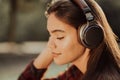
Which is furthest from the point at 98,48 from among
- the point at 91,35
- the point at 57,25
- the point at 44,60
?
the point at 44,60

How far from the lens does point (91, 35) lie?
1.85m

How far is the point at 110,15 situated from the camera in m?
11.0

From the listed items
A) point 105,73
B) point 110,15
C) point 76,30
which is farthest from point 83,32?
point 110,15

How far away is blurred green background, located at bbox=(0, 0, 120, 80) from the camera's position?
9172 mm

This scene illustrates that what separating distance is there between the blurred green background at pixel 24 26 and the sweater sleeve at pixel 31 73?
614 cm

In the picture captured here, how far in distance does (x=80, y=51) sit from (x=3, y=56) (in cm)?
707

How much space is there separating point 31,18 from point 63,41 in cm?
940

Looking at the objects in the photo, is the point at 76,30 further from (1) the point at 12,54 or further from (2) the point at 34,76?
(1) the point at 12,54

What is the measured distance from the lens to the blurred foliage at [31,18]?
34.8 ft

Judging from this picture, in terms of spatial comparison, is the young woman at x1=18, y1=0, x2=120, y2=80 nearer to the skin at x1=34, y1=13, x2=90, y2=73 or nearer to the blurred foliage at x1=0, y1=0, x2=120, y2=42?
the skin at x1=34, y1=13, x2=90, y2=73

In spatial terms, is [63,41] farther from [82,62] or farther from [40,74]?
[40,74]

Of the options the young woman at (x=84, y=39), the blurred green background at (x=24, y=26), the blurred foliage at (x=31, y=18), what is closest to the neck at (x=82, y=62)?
the young woman at (x=84, y=39)

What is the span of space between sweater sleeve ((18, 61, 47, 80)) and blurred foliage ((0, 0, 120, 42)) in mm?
8280

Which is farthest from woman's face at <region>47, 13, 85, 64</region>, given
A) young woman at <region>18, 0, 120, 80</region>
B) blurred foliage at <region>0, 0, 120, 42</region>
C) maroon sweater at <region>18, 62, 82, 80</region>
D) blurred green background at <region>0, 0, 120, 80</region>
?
blurred foliage at <region>0, 0, 120, 42</region>
